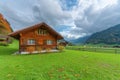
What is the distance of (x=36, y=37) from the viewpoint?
29.7 metres

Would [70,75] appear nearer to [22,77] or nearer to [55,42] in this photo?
[22,77]

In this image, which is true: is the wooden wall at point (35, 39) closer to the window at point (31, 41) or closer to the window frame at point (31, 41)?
the window frame at point (31, 41)

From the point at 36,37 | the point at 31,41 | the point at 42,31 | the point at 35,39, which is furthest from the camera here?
the point at 42,31

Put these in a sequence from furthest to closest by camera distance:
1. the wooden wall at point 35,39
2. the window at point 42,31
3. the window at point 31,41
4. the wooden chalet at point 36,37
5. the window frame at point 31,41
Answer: the window at point 42,31, the window at point 31,41, the window frame at point 31,41, the wooden wall at point 35,39, the wooden chalet at point 36,37

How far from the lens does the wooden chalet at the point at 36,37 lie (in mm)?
27797

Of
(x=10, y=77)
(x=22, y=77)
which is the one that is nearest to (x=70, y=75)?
(x=22, y=77)

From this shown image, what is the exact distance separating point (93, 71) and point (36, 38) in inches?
702

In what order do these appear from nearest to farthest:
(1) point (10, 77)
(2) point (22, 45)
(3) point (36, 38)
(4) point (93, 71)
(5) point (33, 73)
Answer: (1) point (10, 77), (5) point (33, 73), (4) point (93, 71), (2) point (22, 45), (3) point (36, 38)

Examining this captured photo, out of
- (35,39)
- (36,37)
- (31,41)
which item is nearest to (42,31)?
(36,37)

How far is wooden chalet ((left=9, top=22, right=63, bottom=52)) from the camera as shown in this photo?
2780 centimetres

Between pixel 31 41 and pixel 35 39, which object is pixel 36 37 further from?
pixel 31 41

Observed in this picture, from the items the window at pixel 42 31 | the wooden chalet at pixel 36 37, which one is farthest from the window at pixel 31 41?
the window at pixel 42 31

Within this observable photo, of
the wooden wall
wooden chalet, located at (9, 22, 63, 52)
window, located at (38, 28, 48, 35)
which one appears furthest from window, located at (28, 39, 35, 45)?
window, located at (38, 28, 48, 35)

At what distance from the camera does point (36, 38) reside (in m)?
29.6
